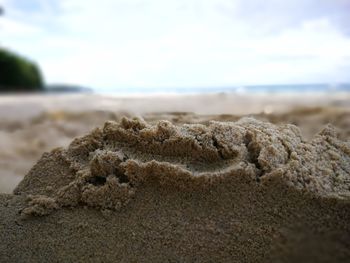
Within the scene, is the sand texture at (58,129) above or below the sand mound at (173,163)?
below

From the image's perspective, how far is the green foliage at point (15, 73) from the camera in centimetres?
1641

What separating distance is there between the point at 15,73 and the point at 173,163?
16.8 metres

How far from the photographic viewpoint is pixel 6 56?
644 inches

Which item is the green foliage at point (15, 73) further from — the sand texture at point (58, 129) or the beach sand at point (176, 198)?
the beach sand at point (176, 198)

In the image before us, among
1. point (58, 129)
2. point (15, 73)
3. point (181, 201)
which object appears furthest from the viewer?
point (15, 73)

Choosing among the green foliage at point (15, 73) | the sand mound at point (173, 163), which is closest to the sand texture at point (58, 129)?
the sand mound at point (173, 163)

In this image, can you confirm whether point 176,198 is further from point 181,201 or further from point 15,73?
point 15,73

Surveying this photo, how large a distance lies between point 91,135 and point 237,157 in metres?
0.53

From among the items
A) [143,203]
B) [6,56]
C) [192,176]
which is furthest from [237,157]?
[6,56]

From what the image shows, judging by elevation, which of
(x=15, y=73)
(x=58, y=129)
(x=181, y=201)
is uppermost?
(x=181, y=201)

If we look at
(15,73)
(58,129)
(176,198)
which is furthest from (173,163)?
(15,73)

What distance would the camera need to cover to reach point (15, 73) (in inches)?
661

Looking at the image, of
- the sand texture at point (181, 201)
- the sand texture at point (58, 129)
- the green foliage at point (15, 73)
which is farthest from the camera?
the green foliage at point (15, 73)

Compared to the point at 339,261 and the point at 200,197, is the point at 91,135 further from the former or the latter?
the point at 339,261
